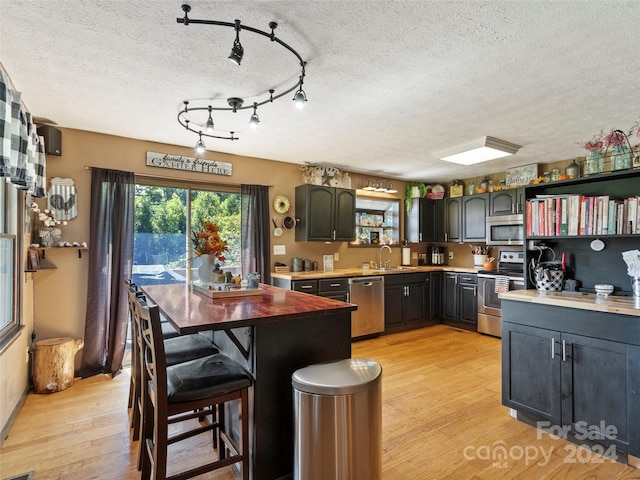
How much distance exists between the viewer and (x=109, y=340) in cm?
363

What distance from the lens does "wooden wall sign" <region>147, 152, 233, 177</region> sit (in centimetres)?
398

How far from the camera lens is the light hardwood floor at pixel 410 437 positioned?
2.06 metres

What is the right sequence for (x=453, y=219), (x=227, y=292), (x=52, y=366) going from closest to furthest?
(x=227, y=292) → (x=52, y=366) → (x=453, y=219)

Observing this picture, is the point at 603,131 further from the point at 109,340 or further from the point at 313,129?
the point at 109,340

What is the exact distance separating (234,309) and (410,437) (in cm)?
156

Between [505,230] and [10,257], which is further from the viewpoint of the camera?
[505,230]

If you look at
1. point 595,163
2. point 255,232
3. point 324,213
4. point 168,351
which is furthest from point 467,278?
point 168,351

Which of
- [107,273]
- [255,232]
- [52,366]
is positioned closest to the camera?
[52,366]

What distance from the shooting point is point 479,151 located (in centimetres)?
403

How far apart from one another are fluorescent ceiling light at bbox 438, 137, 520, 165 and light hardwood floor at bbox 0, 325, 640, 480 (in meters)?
2.45

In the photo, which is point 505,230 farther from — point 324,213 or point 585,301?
point 585,301

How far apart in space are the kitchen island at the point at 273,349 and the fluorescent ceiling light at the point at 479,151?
2.80 metres

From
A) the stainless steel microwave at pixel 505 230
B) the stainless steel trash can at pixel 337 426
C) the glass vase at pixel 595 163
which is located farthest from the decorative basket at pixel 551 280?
the stainless steel microwave at pixel 505 230

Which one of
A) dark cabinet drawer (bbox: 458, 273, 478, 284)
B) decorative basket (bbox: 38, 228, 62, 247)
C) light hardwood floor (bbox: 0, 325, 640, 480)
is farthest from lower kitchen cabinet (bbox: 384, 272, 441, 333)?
decorative basket (bbox: 38, 228, 62, 247)
